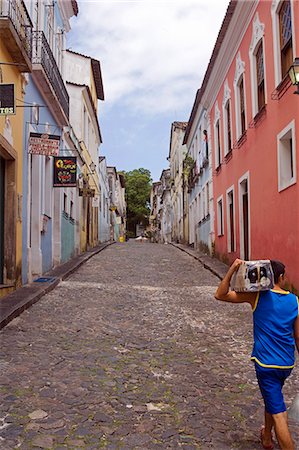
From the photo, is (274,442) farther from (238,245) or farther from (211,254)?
(211,254)

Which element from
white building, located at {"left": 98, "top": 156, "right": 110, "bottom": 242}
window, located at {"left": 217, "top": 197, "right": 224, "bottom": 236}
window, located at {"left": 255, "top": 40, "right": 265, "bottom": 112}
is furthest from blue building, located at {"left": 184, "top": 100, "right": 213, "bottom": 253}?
white building, located at {"left": 98, "top": 156, "right": 110, "bottom": 242}

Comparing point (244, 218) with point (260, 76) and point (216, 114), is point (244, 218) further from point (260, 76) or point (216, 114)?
point (216, 114)

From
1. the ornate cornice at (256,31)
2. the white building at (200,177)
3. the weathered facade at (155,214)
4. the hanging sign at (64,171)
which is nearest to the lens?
the ornate cornice at (256,31)

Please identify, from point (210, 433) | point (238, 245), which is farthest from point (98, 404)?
point (238, 245)

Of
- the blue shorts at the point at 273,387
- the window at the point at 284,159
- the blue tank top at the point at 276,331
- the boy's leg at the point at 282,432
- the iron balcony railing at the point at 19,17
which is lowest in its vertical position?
the boy's leg at the point at 282,432

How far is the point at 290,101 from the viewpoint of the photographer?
29.5ft

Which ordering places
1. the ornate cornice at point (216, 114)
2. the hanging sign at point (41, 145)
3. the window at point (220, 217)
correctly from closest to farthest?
the hanging sign at point (41, 145)
the window at point (220, 217)
the ornate cornice at point (216, 114)

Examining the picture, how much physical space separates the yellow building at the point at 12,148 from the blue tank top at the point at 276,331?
6.39 meters

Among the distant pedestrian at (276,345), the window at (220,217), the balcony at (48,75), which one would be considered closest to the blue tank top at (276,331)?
the distant pedestrian at (276,345)

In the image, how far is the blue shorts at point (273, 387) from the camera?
323 cm

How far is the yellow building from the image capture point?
8750mm

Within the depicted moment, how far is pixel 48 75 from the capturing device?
1221 centimetres

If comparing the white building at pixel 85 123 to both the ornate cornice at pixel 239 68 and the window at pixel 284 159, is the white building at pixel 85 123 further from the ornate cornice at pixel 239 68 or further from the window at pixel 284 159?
the window at pixel 284 159

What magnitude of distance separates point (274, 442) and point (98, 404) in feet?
4.98
